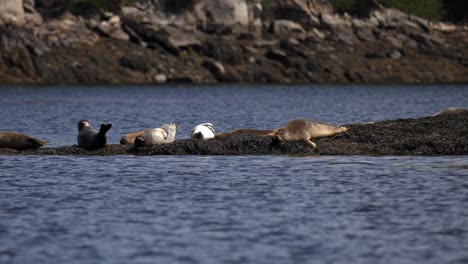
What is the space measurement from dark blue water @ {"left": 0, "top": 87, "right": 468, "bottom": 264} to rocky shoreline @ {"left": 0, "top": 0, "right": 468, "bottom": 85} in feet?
262

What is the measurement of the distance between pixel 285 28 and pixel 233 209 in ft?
343

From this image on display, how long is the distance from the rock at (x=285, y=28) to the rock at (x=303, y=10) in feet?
5.78

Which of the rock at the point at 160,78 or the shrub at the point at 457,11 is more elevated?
the shrub at the point at 457,11

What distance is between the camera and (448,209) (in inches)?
737

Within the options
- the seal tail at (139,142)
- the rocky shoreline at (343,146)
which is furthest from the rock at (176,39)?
the seal tail at (139,142)

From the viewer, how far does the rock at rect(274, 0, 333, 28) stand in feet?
414

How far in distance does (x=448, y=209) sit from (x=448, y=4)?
12213cm

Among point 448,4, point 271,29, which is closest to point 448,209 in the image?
point 271,29

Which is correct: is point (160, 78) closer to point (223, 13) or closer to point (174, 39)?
point (174, 39)

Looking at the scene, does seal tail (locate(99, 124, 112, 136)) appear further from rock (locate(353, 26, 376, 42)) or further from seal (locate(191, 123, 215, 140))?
rock (locate(353, 26, 376, 42))

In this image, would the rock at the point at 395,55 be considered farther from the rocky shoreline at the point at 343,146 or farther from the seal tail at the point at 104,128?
the seal tail at the point at 104,128

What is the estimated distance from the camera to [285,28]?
122m

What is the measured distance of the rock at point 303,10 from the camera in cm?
12612

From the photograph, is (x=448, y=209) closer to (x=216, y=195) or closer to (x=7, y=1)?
(x=216, y=195)
